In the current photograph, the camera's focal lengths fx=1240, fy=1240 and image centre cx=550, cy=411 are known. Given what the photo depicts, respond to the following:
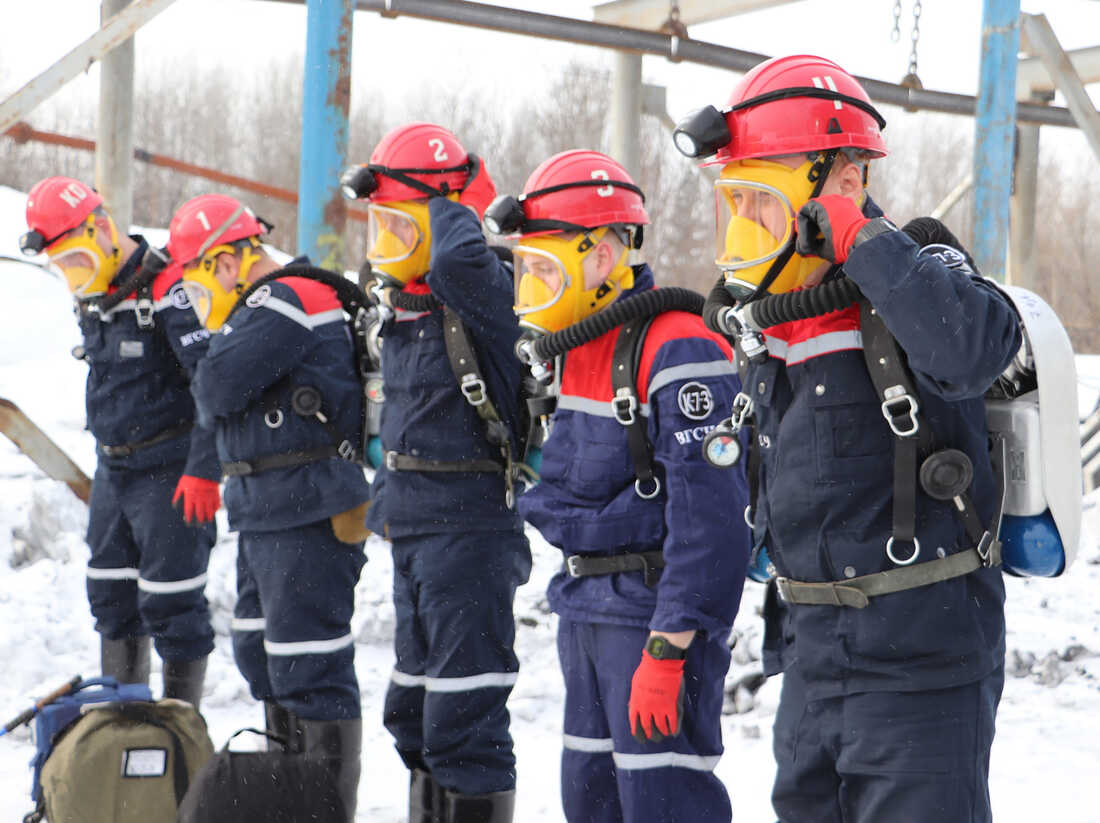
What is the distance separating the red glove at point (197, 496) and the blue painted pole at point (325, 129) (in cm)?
146

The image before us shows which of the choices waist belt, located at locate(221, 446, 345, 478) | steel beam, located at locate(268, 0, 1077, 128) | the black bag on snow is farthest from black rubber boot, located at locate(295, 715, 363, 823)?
steel beam, located at locate(268, 0, 1077, 128)

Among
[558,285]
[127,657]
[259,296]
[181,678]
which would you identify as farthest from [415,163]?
[127,657]

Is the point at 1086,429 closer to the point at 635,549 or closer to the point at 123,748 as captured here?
the point at 635,549

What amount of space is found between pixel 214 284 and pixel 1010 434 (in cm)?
341

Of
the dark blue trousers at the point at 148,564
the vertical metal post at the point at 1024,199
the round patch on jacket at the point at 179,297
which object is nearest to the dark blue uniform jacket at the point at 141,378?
the round patch on jacket at the point at 179,297

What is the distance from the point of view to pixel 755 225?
2.56 m

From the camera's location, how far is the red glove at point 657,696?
298 cm

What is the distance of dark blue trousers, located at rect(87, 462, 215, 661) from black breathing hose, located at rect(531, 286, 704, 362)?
295 cm

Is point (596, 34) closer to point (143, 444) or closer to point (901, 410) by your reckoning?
point (143, 444)

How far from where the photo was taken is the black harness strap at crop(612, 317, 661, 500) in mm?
3166

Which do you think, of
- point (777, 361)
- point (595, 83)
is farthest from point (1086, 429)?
point (595, 83)

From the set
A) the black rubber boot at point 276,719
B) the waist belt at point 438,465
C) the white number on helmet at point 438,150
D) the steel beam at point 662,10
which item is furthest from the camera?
the steel beam at point 662,10

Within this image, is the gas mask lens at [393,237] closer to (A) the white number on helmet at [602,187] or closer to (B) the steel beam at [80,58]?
(A) the white number on helmet at [602,187]

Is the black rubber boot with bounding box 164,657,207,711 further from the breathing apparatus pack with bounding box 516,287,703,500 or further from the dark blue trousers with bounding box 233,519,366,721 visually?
the breathing apparatus pack with bounding box 516,287,703,500
